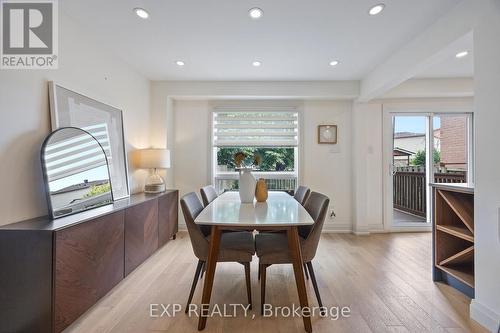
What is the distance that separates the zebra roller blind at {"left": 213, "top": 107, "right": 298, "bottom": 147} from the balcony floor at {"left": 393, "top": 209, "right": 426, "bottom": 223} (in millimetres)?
2172

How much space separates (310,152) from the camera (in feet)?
13.6

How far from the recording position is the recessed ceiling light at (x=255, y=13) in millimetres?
2092

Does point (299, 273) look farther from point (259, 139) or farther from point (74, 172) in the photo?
point (259, 139)

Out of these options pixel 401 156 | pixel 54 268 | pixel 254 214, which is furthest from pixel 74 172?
pixel 401 156

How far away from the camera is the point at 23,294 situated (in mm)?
1513

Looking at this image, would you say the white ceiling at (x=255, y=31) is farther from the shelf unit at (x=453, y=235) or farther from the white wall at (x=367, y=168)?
the shelf unit at (x=453, y=235)

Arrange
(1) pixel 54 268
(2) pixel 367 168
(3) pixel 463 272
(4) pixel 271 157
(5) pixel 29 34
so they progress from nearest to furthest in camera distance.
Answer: (1) pixel 54 268, (5) pixel 29 34, (3) pixel 463 272, (2) pixel 367 168, (4) pixel 271 157

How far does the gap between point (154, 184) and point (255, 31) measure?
7.82 feet

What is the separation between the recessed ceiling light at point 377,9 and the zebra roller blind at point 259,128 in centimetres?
212

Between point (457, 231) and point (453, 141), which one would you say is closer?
point (457, 231)

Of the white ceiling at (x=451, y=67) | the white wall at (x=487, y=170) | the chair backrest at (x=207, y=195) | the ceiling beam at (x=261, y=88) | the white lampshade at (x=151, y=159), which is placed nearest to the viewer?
the white wall at (x=487, y=170)

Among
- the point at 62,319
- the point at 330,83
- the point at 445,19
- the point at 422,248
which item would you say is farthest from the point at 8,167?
the point at 422,248

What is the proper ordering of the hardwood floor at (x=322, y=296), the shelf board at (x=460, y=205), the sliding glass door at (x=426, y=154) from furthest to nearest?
the sliding glass door at (x=426, y=154) → the shelf board at (x=460, y=205) → the hardwood floor at (x=322, y=296)

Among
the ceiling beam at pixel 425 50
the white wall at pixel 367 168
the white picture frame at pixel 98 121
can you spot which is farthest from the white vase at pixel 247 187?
the white wall at pixel 367 168
